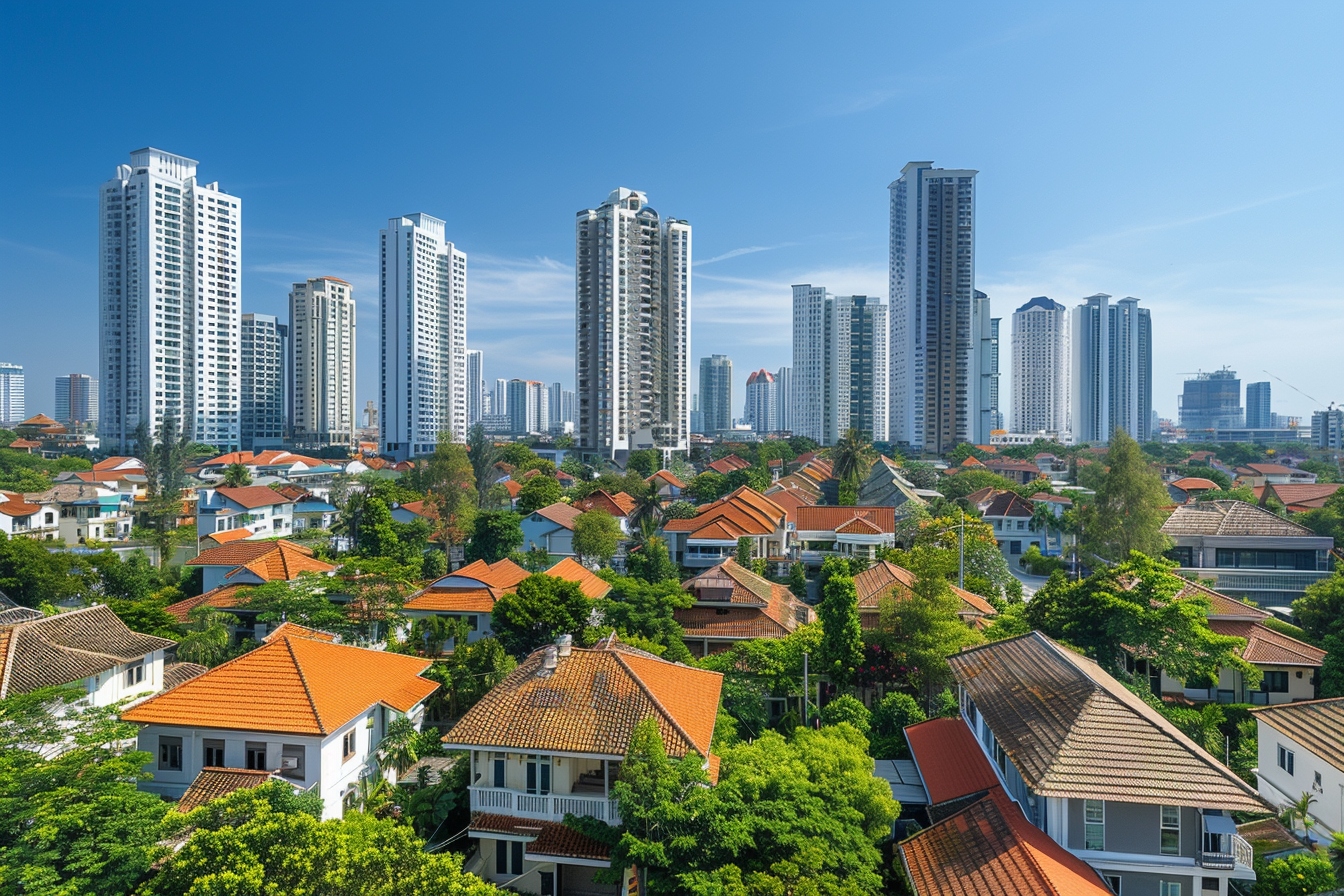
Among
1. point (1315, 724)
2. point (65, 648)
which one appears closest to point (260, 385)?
point (65, 648)

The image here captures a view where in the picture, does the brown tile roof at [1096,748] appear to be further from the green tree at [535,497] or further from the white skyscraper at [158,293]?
the white skyscraper at [158,293]

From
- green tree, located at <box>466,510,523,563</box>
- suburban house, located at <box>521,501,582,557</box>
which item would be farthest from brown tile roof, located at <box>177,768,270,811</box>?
suburban house, located at <box>521,501,582,557</box>

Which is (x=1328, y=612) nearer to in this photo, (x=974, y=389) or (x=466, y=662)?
(x=466, y=662)

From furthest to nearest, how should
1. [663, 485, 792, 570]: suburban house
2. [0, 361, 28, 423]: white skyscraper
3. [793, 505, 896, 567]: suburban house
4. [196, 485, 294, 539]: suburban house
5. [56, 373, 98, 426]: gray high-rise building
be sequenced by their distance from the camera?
[0, 361, 28, 423]: white skyscraper
[56, 373, 98, 426]: gray high-rise building
[196, 485, 294, 539]: suburban house
[793, 505, 896, 567]: suburban house
[663, 485, 792, 570]: suburban house

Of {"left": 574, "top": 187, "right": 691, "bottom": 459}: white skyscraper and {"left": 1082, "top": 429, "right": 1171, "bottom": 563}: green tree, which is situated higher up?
{"left": 574, "top": 187, "right": 691, "bottom": 459}: white skyscraper

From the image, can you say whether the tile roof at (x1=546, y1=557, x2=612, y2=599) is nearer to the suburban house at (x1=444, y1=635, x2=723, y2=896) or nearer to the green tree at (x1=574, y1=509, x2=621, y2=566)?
the green tree at (x1=574, y1=509, x2=621, y2=566)

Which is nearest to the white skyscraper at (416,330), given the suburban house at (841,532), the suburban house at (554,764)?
the suburban house at (841,532)
